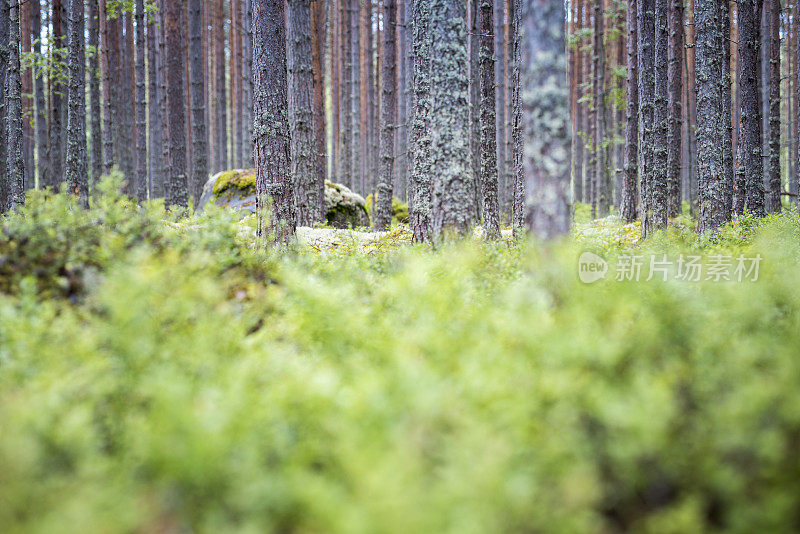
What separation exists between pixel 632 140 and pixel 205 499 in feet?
47.6

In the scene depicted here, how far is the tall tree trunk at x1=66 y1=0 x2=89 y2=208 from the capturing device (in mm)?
12211

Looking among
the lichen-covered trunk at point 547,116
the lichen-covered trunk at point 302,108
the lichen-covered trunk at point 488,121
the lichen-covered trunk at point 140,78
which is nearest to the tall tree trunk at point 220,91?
the lichen-covered trunk at point 140,78

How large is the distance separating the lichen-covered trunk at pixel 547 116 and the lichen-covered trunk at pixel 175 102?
37.3 feet

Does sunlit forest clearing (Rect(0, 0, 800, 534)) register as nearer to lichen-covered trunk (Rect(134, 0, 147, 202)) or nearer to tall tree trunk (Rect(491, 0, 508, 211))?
lichen-covered trunk (Rect(134, 0, 147, 202))

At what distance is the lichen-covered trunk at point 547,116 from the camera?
4141mm

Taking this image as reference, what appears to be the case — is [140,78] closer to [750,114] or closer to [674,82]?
[674,82]

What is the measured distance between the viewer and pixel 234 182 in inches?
545

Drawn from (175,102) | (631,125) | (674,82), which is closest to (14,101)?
(175,102)

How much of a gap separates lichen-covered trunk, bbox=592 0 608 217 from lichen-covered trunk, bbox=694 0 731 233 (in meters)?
8.05

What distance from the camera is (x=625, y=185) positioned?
15.0 metres

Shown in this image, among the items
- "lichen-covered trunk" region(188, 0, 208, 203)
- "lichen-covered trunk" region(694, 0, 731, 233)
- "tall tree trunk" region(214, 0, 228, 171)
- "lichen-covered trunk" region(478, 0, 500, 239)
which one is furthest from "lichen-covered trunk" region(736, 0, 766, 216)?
"tall tree trunk" region(214, 0, 228, 171)

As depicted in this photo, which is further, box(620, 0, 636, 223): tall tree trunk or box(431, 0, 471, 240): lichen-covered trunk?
→ box(620, 0, 636, 223): tall tree trunk

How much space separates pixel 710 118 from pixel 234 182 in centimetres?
1040

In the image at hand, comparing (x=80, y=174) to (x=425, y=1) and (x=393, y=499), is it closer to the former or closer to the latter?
(x=425, y=1)
